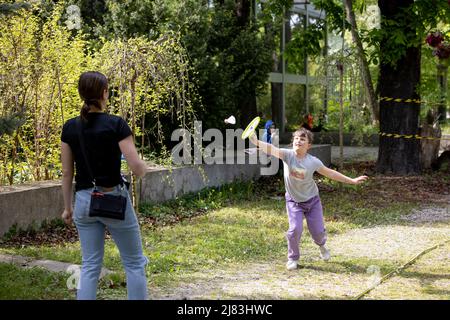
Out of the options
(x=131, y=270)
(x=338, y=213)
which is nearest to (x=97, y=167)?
(x=131, y=270)

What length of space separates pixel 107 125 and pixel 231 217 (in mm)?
5327

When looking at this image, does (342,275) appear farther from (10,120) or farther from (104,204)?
(10,120)

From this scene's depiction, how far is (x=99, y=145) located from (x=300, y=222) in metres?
2.89

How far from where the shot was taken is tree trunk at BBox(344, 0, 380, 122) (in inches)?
549

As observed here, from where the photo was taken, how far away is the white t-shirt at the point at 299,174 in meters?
6.45

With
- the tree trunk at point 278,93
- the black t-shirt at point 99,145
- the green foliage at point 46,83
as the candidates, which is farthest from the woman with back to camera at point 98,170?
the tree trunk at point 278,93

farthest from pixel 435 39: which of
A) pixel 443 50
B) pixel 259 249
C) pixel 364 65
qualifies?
pixel 259 249

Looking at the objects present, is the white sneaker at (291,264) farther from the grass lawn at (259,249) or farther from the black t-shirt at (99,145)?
the black t-shirt at (99,145)

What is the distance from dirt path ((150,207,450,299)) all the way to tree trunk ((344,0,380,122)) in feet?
21.3

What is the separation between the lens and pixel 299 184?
6512mm

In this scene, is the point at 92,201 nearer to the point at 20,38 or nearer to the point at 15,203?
the point at 15,203

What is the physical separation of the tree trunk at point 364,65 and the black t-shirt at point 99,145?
9855 mm
